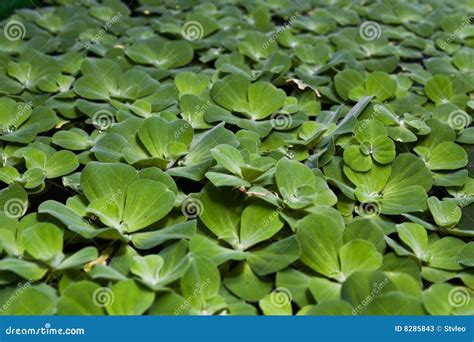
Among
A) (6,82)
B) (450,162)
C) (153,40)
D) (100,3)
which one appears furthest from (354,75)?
(100,3)

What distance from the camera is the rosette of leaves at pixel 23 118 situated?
1273 millimetres

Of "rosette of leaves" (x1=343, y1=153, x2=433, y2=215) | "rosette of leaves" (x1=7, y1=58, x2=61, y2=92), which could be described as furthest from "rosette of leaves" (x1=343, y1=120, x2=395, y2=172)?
"rosette of leaves" (x1=7, y1=58, x2=61, y2=92)

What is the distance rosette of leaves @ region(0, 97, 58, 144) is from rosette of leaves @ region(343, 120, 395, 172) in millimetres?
677

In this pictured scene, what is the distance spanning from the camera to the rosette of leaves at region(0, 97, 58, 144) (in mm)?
1273

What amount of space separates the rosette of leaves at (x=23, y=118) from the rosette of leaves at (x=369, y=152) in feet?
2.22

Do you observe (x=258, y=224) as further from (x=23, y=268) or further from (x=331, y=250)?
(x=23, y=268)

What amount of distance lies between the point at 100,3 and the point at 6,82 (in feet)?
2.38

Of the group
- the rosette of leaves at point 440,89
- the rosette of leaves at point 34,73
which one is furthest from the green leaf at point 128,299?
the rosette of leaves at point 440,89

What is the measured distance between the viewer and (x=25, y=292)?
0.83 metres

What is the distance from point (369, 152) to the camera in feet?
3.83

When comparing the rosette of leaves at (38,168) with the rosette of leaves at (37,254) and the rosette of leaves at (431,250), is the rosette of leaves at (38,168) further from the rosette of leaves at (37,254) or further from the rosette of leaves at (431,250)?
the rosette of leaves at (431,250)

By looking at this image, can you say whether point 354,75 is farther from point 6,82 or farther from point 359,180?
point 6,82

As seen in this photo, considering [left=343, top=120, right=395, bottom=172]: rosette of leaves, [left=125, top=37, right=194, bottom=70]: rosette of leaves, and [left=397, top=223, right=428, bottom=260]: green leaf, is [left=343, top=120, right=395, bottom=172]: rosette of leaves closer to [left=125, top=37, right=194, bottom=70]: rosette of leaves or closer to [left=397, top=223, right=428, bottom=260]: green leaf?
[left=397, top=223, right=428, bottom=260]: green leaf

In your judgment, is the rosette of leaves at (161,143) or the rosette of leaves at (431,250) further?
the rosette of leaves at (161,143)
